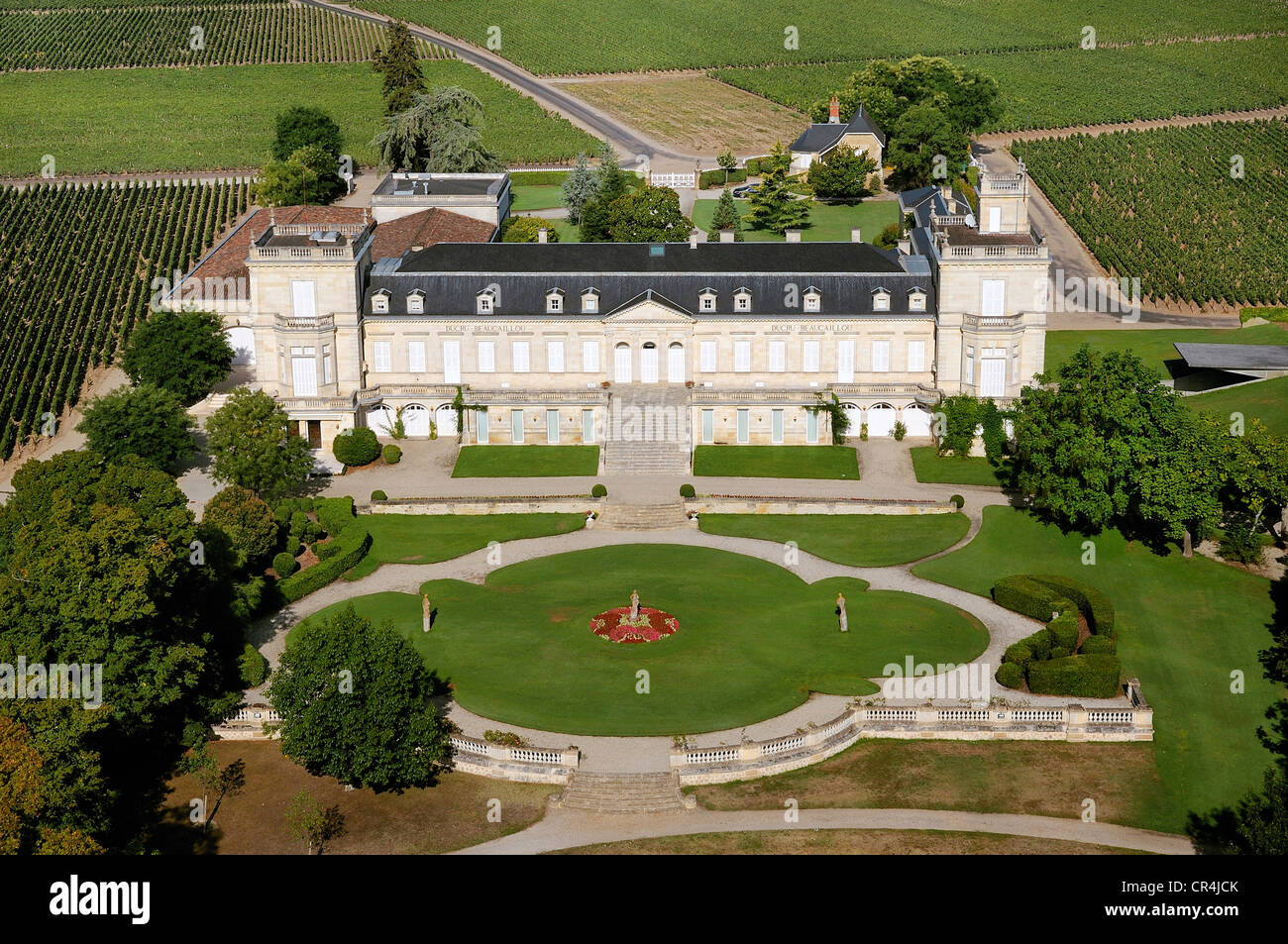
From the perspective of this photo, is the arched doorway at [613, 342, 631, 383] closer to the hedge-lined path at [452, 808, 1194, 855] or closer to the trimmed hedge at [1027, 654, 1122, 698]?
the trimmed hedge at [1027, 654, 1122, 698]

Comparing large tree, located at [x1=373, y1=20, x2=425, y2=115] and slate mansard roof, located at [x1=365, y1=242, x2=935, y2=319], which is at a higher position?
large tree, located at [x1=373, y1=20, x2=425, y2=115]

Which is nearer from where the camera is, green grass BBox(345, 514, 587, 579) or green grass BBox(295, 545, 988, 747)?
green grass BBox(295, 545, 988, 747)

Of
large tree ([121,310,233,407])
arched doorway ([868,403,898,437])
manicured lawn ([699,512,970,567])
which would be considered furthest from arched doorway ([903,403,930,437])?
large tree ([121,310,233,407])

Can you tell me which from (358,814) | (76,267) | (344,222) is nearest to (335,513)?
(358,814)

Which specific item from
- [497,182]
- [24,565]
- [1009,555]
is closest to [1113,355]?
[1009,555]

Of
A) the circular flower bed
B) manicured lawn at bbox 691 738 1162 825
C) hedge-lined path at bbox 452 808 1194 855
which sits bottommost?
hedge-lined path at bbox 452 808 1194 855

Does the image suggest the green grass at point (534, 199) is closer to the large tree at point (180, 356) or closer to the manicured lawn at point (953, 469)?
the large tree at point (180, 356)
